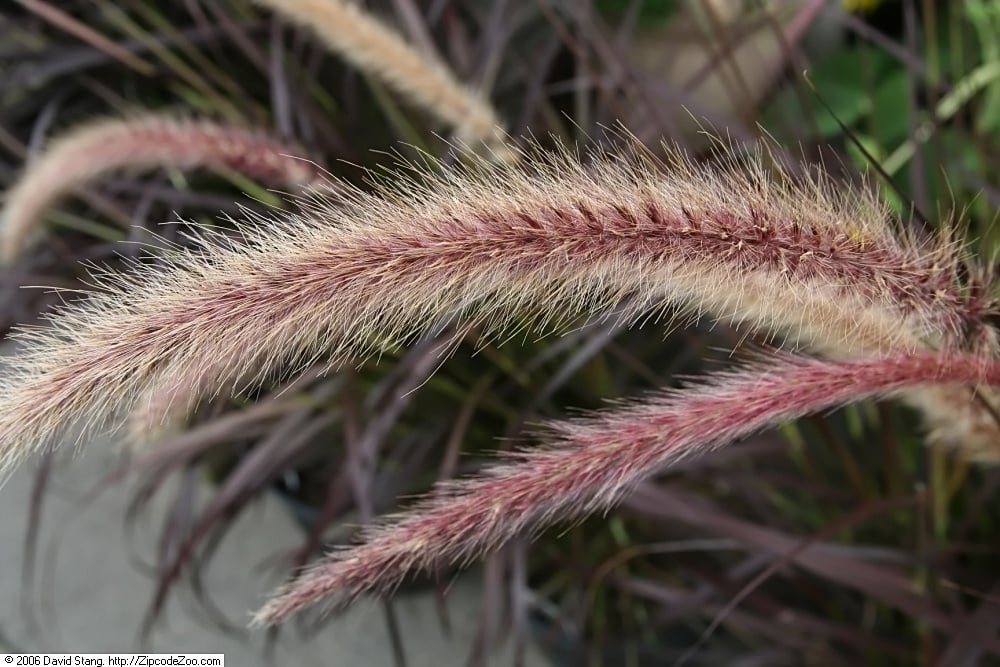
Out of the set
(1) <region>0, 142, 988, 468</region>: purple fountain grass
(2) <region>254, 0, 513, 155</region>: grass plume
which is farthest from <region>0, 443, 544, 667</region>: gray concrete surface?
(1) <region>0, 142, 988, 468</region>: purple fountain grass

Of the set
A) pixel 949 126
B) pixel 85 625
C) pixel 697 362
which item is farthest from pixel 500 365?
pixel 85 625

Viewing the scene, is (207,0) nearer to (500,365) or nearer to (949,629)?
(500,365)

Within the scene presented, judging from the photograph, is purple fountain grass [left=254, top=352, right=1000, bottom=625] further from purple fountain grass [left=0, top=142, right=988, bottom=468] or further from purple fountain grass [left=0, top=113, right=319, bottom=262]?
purple fountain grass [left=0, top=113, right=319, bottom=262]

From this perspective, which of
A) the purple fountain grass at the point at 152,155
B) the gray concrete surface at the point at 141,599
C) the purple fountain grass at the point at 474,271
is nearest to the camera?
the purple fountain grass at the point at 474,271

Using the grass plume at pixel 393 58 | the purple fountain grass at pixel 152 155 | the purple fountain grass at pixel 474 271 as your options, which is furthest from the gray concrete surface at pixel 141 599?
the purple fountain grass at pixel 474 271

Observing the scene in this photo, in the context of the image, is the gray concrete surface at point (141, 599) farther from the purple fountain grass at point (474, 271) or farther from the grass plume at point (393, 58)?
the purple fountain grass at point (474, 271)

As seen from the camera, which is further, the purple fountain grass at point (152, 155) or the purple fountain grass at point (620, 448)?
the purple fountain grass at point (152, 155)

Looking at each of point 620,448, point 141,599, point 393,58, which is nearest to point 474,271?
point 620,448
